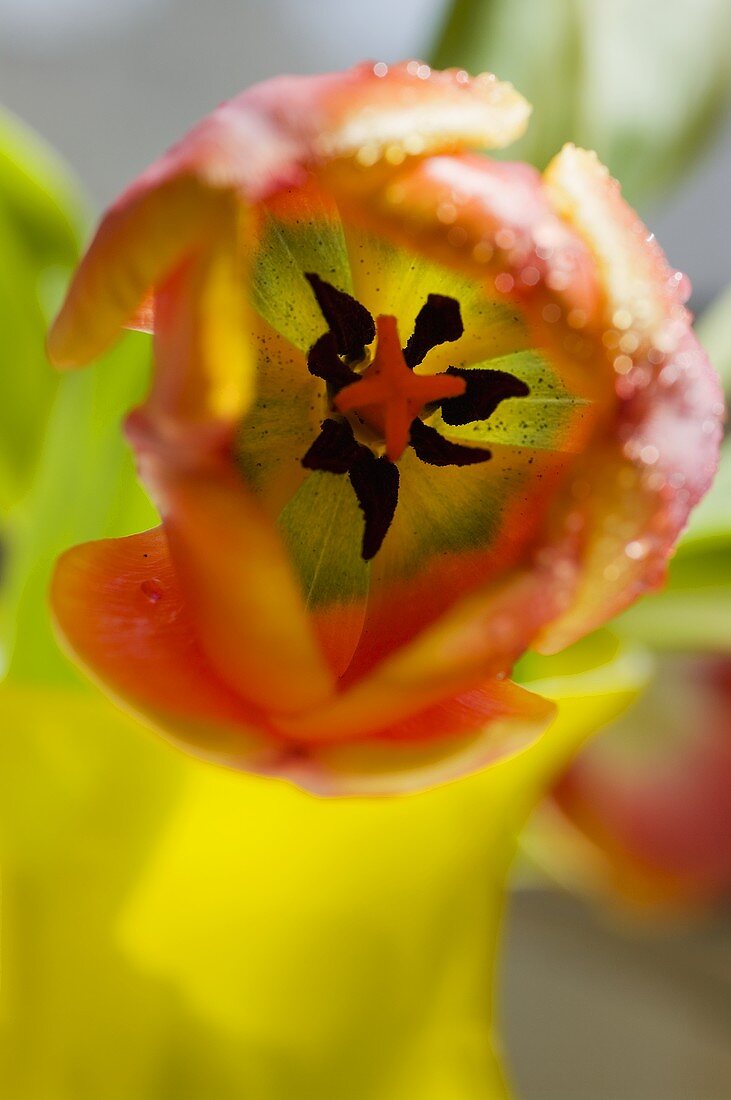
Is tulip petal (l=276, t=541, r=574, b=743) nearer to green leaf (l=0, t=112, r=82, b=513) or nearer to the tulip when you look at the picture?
green leaf (l=0, t=112, r=82, b=513)

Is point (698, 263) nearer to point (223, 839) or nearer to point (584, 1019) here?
point (584, 1019)

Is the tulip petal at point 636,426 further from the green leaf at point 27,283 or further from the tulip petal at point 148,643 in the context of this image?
the green leaf at point 27,283

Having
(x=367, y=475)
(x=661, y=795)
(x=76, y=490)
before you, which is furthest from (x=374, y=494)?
(x=661, y=795)

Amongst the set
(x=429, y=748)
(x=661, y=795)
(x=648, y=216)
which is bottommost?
(x=661, y=795)

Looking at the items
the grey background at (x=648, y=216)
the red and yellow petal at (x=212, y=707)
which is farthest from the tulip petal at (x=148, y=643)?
the grey background at (x=648, y=216)

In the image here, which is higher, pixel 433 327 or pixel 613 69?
pixel 613 69

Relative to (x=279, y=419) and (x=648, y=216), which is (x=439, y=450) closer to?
(x=279, y=419)

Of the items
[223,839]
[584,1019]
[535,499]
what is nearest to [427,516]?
[535,499]
